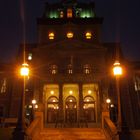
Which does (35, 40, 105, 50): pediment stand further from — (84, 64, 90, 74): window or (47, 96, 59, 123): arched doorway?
(47, 96, 59, 123): arched doorway

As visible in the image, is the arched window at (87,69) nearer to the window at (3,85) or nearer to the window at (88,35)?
the window at (88,35)

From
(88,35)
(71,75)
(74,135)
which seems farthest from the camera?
(88,35)

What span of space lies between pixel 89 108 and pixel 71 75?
19.2ft

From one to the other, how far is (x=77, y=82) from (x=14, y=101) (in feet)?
37.7

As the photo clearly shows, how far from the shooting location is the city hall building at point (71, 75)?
116ft

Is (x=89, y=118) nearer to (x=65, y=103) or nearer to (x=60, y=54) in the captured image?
(x=65, y=103)

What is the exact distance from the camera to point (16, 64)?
43.2 meters

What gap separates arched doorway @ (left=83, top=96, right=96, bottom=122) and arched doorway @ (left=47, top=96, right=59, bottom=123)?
167 inches

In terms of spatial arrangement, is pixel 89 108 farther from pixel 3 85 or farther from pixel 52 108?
pixel 3 85

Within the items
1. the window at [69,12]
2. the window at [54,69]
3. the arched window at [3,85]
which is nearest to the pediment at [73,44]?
the window at [54,69]

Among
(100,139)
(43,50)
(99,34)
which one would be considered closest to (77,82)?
(43,50)

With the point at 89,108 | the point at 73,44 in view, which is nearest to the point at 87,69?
the point at 73,44

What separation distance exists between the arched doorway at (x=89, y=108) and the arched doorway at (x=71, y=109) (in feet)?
4.97

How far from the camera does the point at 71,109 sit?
121ft
